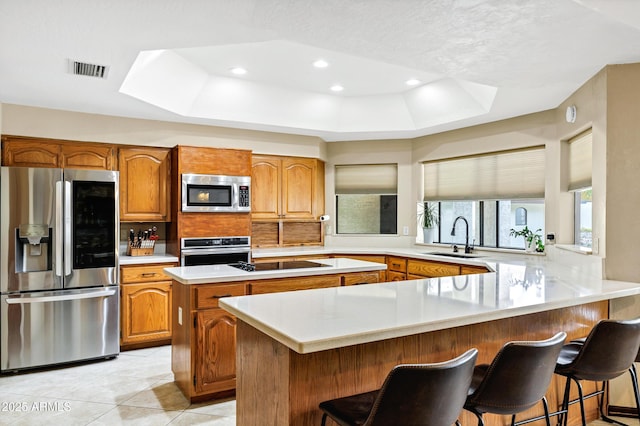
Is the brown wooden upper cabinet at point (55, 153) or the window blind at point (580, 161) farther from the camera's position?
the brown wooden upper cabinet at point (55, 153)

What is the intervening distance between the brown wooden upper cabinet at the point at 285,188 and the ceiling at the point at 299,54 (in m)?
0.56

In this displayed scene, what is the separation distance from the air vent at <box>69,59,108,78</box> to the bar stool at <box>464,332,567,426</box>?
315 centimetres

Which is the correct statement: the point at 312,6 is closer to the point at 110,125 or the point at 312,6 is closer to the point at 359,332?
the point at 359,332

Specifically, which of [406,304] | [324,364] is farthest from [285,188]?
[324,364]

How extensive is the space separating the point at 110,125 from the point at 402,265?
12.0ft

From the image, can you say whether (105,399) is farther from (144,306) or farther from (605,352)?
(605,352)

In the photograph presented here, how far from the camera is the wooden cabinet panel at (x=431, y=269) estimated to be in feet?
14.7

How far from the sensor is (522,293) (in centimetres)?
235

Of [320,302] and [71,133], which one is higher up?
[71,133]

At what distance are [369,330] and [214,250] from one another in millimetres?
3348

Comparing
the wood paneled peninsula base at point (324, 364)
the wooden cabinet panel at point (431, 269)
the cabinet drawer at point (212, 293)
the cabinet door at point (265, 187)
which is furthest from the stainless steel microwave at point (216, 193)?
the wood paneled peninsula base at point (324, 364)

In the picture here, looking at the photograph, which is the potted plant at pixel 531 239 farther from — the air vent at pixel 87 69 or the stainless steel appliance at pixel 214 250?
the air vent at pixel 87 69

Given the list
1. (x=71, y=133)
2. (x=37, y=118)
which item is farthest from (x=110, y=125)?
(x=37, y=118)

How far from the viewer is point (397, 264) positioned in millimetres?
5223
